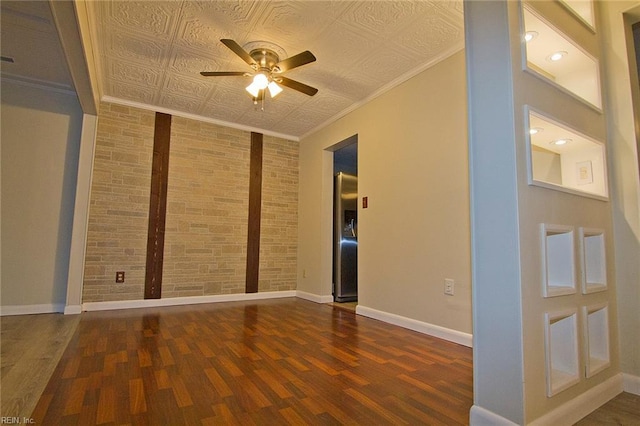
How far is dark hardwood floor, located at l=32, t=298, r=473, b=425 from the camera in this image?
1469mm

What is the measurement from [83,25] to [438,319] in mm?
3623

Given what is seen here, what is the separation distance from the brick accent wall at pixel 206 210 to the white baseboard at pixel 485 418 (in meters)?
3.75

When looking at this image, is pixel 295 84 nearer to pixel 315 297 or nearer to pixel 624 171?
pixel 624 171

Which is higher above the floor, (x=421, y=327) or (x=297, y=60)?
(x=297, y=60)

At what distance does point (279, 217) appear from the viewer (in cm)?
507

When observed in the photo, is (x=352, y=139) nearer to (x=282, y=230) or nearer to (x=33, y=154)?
(x=282, y=230)

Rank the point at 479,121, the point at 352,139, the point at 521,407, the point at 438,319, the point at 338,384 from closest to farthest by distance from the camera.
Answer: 1. the point at 521,407
2. the point at 479,121
3. the point at 338,384
4. the point at 438,319
5. the point at 352,139

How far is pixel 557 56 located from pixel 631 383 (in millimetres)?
1869

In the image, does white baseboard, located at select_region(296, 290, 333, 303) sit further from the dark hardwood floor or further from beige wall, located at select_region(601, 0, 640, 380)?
beige wall, located at select_region(601, 0, 640, 380)

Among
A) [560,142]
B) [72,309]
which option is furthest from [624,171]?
[72,309]

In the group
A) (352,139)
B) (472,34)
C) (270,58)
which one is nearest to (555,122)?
(472,34)

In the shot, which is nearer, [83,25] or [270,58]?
[83,25]

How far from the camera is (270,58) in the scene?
9.70 feet

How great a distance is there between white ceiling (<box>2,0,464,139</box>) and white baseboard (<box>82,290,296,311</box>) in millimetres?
2508
